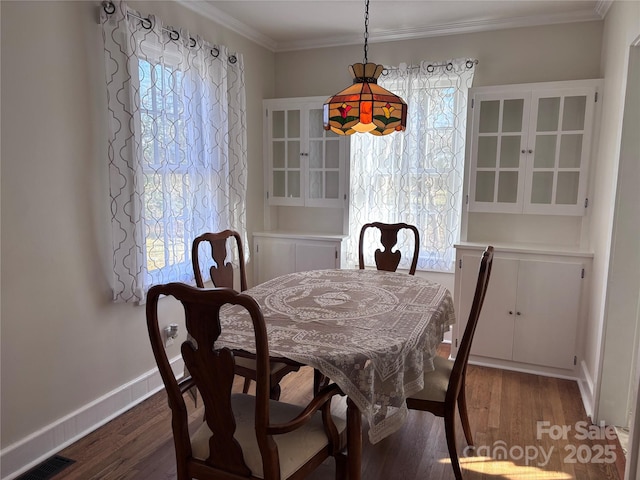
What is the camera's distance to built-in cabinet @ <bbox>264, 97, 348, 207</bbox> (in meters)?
3.87

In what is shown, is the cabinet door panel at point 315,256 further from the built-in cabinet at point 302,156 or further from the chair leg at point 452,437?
the chair leg at point 452,437

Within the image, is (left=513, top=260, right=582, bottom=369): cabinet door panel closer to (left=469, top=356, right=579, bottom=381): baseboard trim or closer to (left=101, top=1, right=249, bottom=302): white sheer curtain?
(left=469, top=356, right=579, bottom=381): baseboard trim

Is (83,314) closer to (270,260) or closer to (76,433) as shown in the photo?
(76,433)

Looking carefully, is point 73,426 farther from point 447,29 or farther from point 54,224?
point 447,29

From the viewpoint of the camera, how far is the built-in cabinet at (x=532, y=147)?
3166mm

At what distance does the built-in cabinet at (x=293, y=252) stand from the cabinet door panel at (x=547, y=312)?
1400 mm

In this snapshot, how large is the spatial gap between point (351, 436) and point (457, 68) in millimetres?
2851

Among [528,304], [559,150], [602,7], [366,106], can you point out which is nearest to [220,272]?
[366,106]

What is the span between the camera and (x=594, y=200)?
10.3ft

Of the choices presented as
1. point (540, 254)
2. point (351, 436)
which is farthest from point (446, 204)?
point (351, 436)

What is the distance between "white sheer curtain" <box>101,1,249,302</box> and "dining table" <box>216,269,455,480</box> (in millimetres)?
801

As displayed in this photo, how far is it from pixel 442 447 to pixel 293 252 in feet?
6.51

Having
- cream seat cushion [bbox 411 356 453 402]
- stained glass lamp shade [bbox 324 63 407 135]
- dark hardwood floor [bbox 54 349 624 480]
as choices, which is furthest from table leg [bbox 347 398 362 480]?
stained glass lamp shade [bbox 324 63 407 135]

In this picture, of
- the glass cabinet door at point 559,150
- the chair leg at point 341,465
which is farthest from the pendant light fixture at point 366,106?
the glass cabinet door at point 559,150
